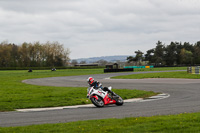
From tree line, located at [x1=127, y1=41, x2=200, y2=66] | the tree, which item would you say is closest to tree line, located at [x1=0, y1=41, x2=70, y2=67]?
tree line, located at [x1=127, y1=41, x2=200, y2=66]

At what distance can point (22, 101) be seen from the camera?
18297mm

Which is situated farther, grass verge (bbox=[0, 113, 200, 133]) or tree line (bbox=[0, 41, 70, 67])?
tree line (bbox=[0, 41, 70, 67])

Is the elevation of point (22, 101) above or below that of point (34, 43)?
below

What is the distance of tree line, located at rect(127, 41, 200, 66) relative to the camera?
149625 mm

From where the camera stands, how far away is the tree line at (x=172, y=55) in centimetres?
14962

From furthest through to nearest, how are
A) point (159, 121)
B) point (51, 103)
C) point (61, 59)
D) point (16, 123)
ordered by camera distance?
point (61, 59)
point (51, 103)
point (16, 123)
point (159, 121)

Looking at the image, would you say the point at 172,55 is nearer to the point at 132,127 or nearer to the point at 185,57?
the point at 185,57

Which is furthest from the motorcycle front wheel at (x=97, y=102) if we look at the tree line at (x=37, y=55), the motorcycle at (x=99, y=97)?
the tree line at (x=37, y=55)

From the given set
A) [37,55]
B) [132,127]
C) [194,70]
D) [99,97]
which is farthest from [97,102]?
[37,55]

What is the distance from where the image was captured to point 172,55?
154 metres

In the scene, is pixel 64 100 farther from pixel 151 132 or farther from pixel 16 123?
pixel 151 132

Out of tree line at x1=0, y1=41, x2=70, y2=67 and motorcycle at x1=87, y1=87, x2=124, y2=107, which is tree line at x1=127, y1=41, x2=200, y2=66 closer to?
tree line at x1=0, y1=41, x2=70, y2=67

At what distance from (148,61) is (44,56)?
6401 centimetres

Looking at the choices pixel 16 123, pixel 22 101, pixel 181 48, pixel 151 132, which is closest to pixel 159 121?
pixel 151 132
